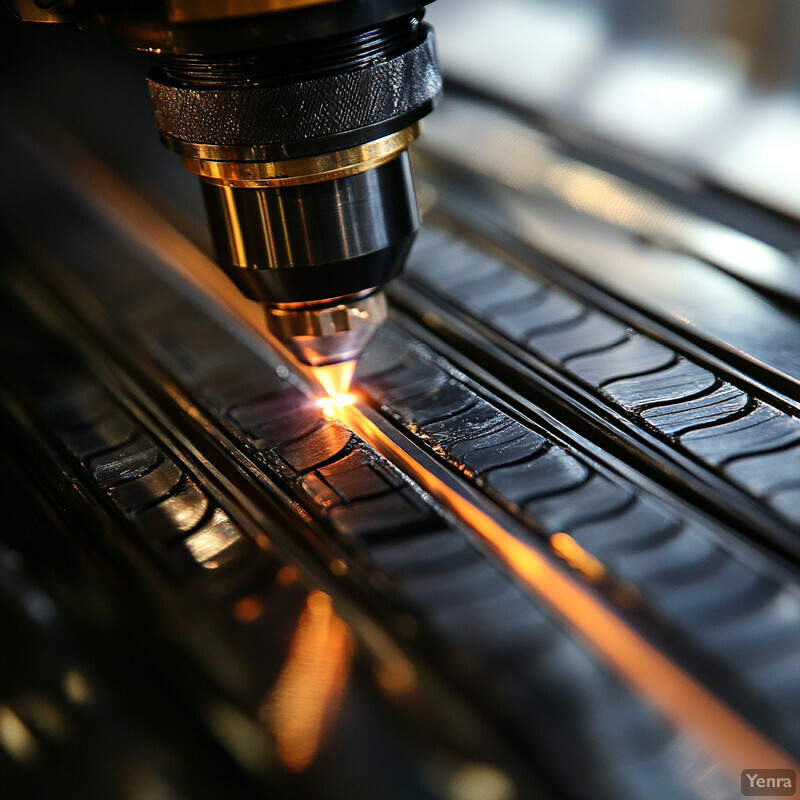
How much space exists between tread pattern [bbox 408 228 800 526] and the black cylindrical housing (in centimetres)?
17

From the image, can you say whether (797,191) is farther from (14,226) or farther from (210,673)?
(14,226)

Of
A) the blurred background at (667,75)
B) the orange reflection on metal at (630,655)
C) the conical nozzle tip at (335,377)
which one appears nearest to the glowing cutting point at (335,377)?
the conical nozzle tip at (335,377)

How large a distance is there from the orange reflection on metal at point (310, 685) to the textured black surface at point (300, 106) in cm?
23

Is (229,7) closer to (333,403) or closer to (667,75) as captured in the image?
(333,403)

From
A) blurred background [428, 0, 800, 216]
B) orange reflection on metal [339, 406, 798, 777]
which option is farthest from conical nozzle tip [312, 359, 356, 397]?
blurred background [428, 0, 800, 216]

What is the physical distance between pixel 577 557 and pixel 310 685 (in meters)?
0.14

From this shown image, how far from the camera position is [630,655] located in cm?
44

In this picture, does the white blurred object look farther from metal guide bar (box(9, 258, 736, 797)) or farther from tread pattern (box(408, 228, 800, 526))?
metal guide bar (box(9, 258, 736, 797))

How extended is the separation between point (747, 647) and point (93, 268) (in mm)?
653

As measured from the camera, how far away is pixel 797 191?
761 mm

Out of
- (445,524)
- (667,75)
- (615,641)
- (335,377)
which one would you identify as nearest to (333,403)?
(335,377)

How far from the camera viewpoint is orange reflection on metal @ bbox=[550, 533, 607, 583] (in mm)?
477

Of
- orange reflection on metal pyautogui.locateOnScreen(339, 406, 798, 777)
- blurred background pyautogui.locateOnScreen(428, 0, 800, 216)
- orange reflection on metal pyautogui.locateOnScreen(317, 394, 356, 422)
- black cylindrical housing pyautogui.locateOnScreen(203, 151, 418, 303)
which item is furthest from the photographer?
blurred background pyautogui.locateOnScreen(428, 0, 800, 216)

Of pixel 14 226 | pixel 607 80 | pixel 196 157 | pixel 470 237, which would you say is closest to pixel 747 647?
pixel 196 157
